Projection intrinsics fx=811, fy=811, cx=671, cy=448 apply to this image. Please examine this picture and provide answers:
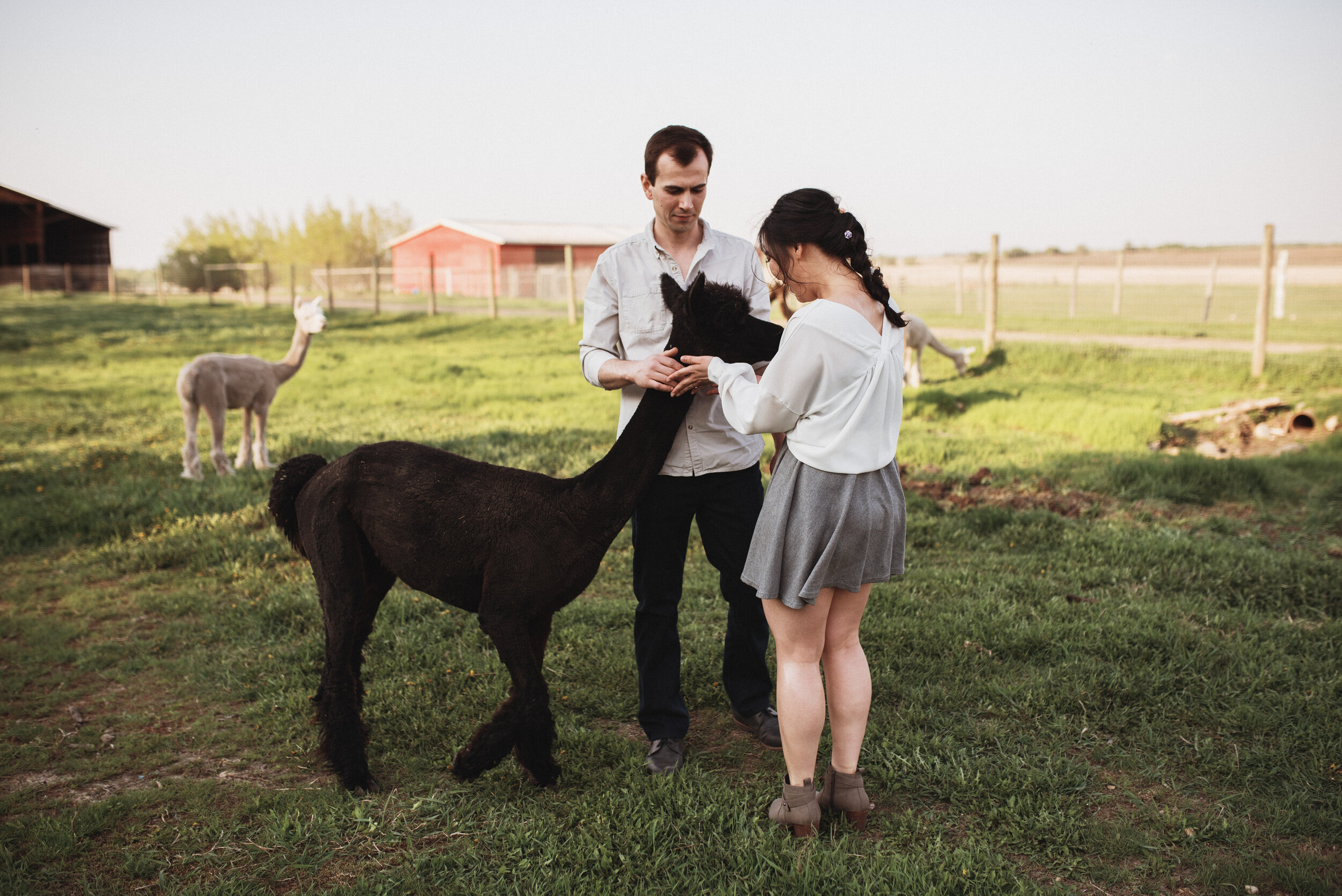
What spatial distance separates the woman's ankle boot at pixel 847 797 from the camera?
2984 millimetres

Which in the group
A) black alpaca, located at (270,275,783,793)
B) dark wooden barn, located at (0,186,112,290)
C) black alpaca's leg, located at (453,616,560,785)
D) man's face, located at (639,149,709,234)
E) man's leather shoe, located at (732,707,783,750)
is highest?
dark wooden barn, located at (0,186,112,290)

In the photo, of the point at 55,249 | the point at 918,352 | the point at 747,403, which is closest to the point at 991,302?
the point at 918,352

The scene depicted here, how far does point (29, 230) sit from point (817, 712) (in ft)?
124

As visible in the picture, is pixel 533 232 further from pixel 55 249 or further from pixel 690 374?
pixel 690 374

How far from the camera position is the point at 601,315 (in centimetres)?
344

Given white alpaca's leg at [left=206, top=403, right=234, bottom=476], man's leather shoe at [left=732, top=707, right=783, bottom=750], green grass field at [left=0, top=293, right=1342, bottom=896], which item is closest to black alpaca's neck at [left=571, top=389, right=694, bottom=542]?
green grass field at [left=0, top=293, right=1342, bottom=896]

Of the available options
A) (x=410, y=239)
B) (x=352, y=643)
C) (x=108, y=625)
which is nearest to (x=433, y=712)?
(x=352, y=643)

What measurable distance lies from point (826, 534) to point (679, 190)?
1471 mm

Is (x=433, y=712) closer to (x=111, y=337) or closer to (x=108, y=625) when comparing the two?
(x=108, y=625)

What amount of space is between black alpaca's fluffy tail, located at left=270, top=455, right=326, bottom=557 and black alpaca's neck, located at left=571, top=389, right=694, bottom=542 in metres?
1.34

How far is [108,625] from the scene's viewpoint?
5156mm

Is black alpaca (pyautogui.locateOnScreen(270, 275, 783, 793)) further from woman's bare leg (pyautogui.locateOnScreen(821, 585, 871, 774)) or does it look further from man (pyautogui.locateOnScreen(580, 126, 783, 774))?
woman's bare leg (pyautogui.locateOnScreen(821, 585, 871, 774))

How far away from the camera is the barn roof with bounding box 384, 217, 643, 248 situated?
134ft

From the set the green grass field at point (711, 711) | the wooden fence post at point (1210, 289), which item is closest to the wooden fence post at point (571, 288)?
the green grass field at point (711, 711)
